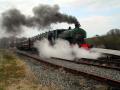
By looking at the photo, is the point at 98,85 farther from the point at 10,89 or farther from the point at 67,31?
the point at 67,31

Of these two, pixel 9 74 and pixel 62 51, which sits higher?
pixel 62 51

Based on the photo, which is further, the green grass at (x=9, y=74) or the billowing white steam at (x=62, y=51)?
the billowing white steam at (x=62, y=51)

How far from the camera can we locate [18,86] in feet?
32.1

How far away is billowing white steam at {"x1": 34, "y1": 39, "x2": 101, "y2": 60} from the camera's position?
2258cm

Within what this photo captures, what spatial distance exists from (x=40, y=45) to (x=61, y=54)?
14.5 ft

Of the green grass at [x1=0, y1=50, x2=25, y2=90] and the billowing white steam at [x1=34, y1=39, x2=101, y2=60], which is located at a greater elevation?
the billowing white steam at [x1=34, y1=39, x2=101, y2=60]

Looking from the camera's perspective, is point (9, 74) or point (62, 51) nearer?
point (9, 74)

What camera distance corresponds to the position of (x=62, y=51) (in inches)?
989

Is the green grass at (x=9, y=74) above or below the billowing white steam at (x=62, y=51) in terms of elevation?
below

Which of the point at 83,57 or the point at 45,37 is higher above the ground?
the point at 45,37

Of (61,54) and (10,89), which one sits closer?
(10,89)

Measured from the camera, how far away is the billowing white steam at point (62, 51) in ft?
74.1

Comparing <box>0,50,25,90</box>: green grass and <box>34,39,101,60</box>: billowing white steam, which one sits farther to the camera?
<box>34,39,101,60</box>: billowing white steam

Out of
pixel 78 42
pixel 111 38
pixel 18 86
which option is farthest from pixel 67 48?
pixel 18 86
